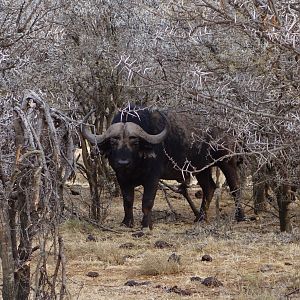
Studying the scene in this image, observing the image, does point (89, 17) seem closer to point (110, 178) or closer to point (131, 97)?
point (131, 97)

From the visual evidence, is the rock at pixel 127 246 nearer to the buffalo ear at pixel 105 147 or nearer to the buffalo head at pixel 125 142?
the buffalo head at pixel 125 142

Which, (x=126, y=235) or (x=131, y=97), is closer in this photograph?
(x=126, y=235)

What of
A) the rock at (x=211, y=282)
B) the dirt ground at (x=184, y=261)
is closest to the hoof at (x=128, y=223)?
the dirt ground at (x=184, y=261)

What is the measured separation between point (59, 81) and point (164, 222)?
3.34 meters

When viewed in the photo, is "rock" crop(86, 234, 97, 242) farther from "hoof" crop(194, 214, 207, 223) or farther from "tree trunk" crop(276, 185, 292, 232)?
"hoof" crop(194, 214, 207, 223)

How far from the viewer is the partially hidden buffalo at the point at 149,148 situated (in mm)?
14156

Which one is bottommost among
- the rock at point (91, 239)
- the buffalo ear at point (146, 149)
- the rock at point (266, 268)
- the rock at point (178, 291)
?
the rock at point (178, 291)

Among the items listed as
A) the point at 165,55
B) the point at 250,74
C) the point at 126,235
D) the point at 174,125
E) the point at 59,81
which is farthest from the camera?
A: the point at 174,125

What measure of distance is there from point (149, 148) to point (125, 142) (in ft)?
1.76

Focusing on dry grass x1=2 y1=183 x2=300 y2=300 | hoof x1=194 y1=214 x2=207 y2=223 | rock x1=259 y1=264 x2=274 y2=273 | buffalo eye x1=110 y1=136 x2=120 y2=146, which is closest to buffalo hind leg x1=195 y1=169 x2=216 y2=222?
hoof x1=194 y1=214 x2=207 y2=223

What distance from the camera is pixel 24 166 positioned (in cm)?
571

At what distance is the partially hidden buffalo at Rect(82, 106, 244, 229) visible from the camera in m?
14.2

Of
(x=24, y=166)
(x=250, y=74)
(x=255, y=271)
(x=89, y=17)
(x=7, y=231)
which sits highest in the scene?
(x=89, y=17)

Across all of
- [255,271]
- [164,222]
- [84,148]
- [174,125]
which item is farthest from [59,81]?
[255,271]
